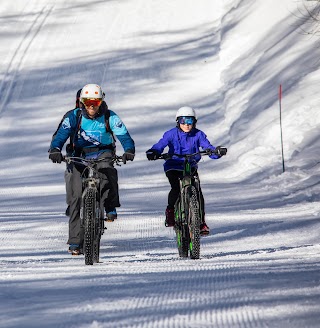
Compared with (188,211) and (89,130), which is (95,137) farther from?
(188,211)

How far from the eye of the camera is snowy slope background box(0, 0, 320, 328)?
673 cm

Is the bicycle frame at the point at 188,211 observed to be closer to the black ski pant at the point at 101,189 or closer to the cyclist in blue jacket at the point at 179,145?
the cyclist in blue jacket at the point at 179,145

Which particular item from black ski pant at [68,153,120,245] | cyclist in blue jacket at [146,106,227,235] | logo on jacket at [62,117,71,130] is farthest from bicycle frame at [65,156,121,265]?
cyclist in blue jacket at [146,106,227,235]

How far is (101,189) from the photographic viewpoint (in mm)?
10570

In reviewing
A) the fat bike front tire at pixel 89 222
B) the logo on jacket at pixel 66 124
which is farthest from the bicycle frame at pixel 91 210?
the logo on jacket at pixel 66 124

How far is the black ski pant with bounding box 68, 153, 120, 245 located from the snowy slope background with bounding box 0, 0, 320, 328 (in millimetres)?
313

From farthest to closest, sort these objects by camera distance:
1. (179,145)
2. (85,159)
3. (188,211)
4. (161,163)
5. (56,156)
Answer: (161,163) < (179,145) < (188,211) < (85,159) < (56,156)

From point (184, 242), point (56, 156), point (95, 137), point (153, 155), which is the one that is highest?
point (95, 137)

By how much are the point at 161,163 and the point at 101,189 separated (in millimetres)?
10636

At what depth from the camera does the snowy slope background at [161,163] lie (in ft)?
22.1

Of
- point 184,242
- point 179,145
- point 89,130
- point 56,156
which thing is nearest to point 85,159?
point 56,156

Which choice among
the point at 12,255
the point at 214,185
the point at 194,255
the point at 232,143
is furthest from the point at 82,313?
the point at 232,143

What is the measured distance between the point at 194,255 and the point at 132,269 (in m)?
1.58

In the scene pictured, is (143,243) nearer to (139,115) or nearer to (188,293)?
(188,293)
